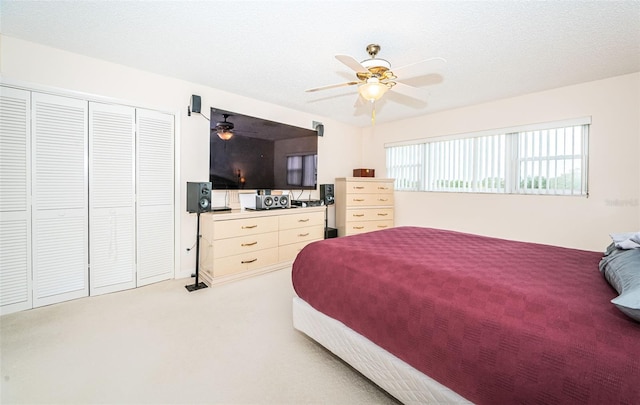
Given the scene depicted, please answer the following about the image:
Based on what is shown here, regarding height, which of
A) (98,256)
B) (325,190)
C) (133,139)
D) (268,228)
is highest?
(133,139)

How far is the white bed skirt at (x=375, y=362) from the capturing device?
118cm

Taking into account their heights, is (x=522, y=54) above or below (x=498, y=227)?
above

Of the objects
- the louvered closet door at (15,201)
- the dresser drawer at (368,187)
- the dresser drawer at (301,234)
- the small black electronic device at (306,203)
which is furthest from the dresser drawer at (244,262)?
the dresser drawer at (368,187)

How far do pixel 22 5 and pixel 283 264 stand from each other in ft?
10.8

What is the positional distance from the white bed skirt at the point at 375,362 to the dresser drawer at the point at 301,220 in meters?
1.83

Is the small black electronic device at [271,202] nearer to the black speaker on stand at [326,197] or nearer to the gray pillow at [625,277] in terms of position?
the black speaker on stand at [326,197]

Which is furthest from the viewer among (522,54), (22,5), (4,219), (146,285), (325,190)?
(325,190)

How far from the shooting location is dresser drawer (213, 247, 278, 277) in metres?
3.03

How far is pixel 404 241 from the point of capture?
2.12m

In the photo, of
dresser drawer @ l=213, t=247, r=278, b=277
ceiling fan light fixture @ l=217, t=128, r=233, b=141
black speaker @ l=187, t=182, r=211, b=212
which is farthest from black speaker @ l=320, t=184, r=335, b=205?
black speaker @ l=187, t=182, r=211, b=212

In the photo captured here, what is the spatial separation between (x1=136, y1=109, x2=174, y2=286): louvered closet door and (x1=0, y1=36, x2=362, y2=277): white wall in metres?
0.09

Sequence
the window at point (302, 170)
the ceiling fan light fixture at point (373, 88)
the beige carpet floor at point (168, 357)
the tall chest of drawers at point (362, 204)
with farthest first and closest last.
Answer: the tall chest of drawers at point (362, 204) → the window at point (302, 170) → the ceiling fan light fixture at point (373, 88) → the beige carpet floor at point (168, 357)

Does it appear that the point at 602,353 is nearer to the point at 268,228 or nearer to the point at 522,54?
the point at 522,54

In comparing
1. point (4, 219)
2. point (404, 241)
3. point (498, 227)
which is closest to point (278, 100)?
point (404, 241)
